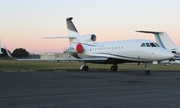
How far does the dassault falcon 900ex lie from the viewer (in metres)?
24.1

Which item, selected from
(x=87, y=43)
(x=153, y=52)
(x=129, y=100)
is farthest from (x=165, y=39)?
(x=129, y=100)

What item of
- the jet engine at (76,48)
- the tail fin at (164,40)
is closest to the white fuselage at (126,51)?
the jet engine at (76,48)

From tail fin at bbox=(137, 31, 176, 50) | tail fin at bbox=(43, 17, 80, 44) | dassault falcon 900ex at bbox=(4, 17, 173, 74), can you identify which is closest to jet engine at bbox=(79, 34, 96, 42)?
dassault falcon 900ex at bbox=(4, 17, 173, 74)

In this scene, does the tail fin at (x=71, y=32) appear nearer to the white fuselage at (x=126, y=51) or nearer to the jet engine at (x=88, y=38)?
the jet engine at (x=88, y=38)

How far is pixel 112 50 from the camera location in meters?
28.3

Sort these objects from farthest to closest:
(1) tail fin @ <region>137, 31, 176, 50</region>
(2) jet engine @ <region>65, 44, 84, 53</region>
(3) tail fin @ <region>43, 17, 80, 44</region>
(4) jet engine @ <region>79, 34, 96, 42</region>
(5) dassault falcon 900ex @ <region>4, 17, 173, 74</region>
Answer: (1) tail fin @ <region>137, 31, 176, 50</region> < (3) tail fin @ <region>43, 17, 80, 44</region> < (4) jet engine @ <region>79, 34, 96, 42</region> < (2) jet engine @ <region>65, 44, 84, 53</region> < (5) dassault falcon 900ex @ <region>4, 17, 173, 74</region>

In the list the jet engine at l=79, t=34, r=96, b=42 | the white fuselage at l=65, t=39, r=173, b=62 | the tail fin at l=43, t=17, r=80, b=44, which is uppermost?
the tail fin at l=43, t=17, r=80, b=44

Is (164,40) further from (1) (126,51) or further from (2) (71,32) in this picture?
(1) (126,51)

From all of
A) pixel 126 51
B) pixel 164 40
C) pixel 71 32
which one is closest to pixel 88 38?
pixel 71 32

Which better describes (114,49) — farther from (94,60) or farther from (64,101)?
(64,101)

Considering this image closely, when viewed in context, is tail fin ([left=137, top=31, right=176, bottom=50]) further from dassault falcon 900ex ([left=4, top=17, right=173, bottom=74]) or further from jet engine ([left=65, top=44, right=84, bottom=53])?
jet engine ([left=65, top=44, right=84, bottom=53])

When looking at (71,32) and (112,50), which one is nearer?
(112,50)

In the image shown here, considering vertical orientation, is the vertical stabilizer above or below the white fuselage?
above

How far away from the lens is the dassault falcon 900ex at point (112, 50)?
78.9ft
